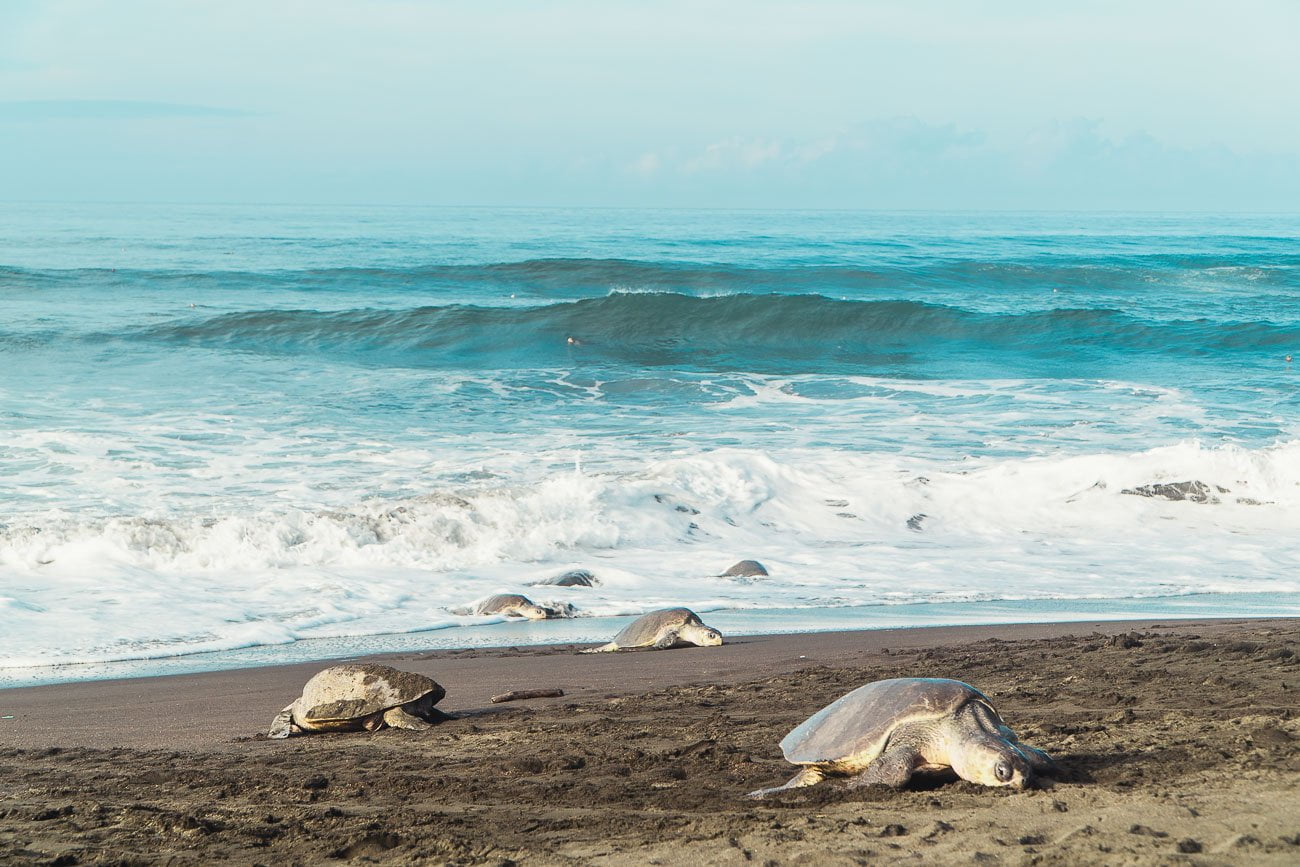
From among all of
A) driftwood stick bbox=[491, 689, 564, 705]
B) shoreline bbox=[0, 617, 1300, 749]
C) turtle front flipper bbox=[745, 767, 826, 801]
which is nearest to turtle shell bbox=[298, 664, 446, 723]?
shoreline bbox=[0, 617, 1300, 749]

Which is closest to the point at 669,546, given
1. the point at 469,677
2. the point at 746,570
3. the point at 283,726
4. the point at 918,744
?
the point at 746,570

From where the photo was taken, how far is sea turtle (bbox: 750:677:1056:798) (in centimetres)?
326

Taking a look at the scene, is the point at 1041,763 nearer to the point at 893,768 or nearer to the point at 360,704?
the point at 893,768

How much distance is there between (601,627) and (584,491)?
11.2 ft

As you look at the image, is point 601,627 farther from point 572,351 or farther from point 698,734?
point 572,351

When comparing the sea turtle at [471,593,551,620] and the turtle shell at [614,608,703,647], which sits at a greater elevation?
the turtle shell at [614,608,703,647]

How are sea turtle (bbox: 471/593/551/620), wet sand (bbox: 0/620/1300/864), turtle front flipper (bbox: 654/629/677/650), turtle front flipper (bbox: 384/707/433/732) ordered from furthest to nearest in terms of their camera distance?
sea turtle (bbox: 471/593/551/620), turtle front flipper (bbox: 654/629/677/650), turtle front flipper (bbox: 384/707/433/732), wet sand (bbox: 0/620/1300/864)

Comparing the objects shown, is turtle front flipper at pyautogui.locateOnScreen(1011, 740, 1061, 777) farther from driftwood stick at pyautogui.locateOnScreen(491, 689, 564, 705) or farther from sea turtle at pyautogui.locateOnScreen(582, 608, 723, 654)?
sea turtle at pyautogui.locateOnScreen(582, 608, 723, 654)

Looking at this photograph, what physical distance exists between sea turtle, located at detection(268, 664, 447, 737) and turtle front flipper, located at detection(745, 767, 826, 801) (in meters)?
1.90

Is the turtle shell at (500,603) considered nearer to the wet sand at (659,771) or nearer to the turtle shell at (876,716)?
the wet sand at (659,771)

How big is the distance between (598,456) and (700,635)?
6462mm

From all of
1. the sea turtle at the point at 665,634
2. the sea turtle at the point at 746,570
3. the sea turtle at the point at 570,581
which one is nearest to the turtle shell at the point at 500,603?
the sea turtle at the point at 570,581

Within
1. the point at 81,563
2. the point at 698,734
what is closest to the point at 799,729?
the point at 698,734

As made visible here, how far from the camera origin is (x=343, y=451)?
42.8 feet
